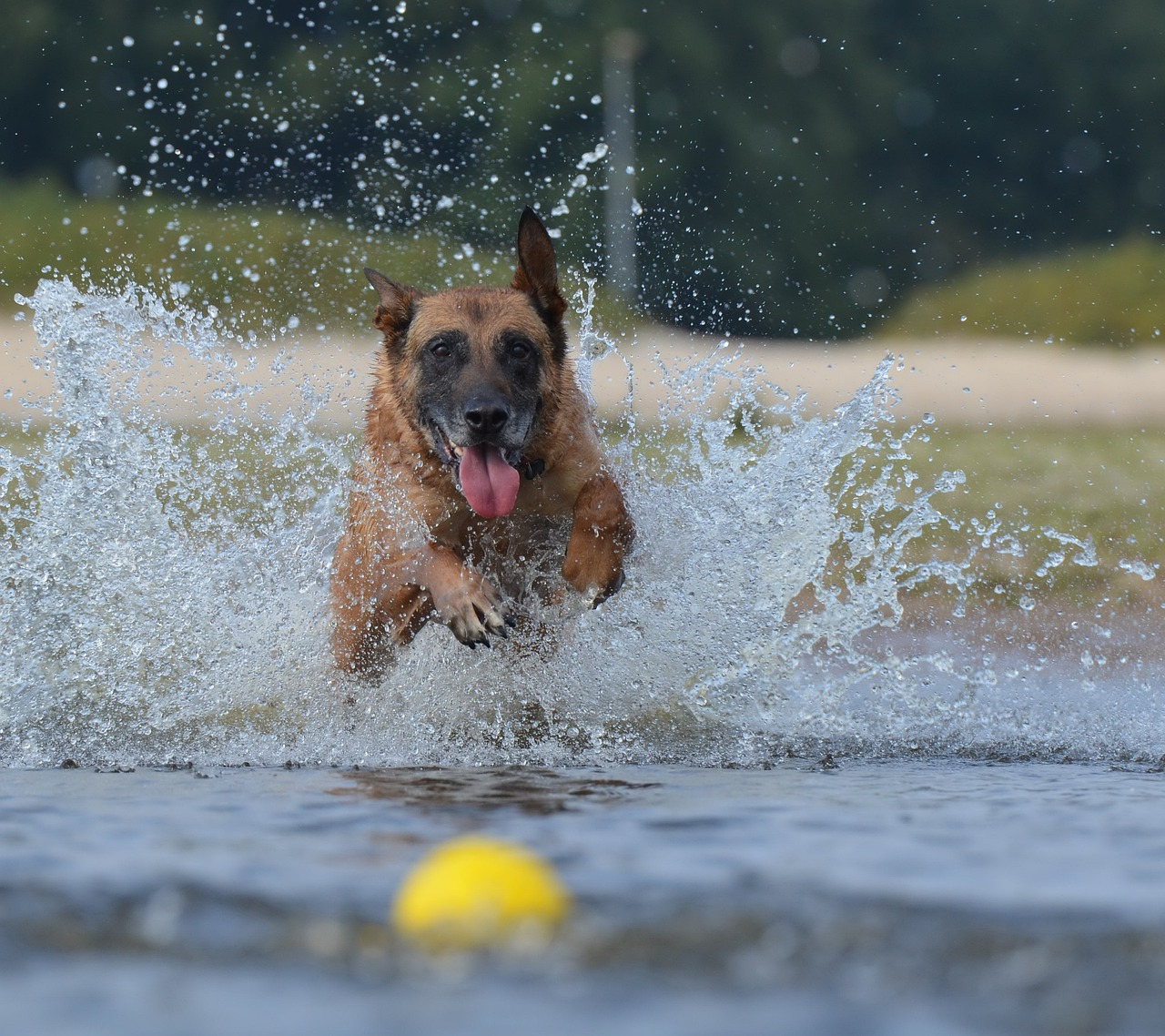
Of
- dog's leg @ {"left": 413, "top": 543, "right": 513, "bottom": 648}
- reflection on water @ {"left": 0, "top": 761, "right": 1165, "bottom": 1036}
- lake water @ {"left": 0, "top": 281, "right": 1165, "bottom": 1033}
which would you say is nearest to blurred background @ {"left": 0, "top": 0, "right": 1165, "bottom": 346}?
lake water @ {"left": 0, "top": 281, "right": 1165, "bottom": 1033}

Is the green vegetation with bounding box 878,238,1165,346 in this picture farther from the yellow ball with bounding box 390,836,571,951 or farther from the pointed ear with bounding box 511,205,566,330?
the yellow ball with bounding box 390,836,571,951

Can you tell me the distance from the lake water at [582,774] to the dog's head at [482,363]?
2.28 feet

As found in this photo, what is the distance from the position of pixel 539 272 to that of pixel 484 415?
0.86 meters

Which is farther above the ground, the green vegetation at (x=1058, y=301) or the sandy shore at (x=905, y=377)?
the green vegetation at (x=1058, y=301)

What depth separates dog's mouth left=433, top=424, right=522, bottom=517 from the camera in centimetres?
562

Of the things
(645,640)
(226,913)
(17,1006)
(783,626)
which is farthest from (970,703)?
(17,1006)

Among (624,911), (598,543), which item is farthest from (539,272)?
(624,911)

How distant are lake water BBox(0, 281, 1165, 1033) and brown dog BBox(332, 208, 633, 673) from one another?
396mm

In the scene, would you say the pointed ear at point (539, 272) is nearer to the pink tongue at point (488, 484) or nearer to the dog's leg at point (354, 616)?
the pink tongue at point (488, 484)

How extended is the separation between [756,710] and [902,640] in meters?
3.27

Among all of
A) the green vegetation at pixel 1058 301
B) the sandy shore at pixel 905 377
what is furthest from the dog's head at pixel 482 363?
the green vegetation at pixel 1058 301

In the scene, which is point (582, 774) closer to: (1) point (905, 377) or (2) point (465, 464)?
(2) point (465, 464)

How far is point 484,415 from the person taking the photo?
5559 millimetres

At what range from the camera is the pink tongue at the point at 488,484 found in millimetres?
5613
